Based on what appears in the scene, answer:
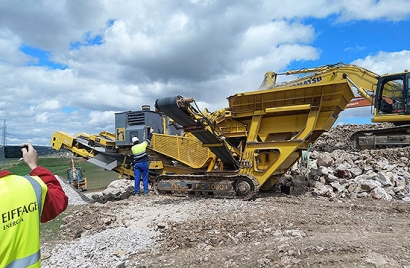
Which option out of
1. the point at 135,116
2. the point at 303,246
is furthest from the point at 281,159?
the point at 135,116

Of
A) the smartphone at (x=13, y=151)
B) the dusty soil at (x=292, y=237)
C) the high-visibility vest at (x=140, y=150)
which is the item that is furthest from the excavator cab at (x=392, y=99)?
the smartphone at (x=13, y=151)

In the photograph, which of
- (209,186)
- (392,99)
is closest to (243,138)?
(209,186)

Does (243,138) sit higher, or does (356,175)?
(243,138)

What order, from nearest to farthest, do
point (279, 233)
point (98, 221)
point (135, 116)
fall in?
point (279, 233)
point (98, 221)
point (135, 116)

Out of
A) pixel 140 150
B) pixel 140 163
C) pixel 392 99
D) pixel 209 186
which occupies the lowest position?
pixel 209 186

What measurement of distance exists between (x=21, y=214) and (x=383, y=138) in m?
10.7

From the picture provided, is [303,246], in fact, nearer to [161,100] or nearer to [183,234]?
[183,234]

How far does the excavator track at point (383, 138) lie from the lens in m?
10.1

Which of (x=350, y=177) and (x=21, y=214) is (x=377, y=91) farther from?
(x=21, y=214)

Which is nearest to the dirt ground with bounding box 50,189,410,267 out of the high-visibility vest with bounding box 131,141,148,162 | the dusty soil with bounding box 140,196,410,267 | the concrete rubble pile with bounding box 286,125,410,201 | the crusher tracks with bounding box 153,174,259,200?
the dusty soil with bounding box 140,196,410,267

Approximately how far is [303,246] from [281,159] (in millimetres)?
3074

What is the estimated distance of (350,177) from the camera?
7.82 meters

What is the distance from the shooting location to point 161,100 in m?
6.30

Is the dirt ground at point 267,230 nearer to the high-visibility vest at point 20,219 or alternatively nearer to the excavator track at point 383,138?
the high-visibility vest at point 20,219
